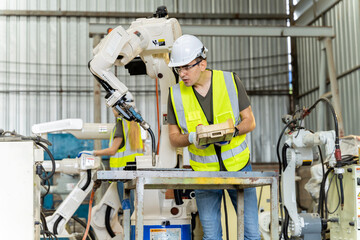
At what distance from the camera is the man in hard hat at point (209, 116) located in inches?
123

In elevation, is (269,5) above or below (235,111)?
above

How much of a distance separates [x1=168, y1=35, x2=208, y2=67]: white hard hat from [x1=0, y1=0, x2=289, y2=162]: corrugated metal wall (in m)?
7.53

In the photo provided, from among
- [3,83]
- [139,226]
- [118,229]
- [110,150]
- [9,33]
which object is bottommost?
[118,229]

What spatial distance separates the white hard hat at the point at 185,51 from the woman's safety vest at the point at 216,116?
0.60 feet

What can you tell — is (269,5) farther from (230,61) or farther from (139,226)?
(139,226)

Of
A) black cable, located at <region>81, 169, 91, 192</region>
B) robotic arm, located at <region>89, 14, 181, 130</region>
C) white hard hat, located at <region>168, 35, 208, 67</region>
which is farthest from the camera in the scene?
black cable, located at <region>81, 169, 91, 192</region>

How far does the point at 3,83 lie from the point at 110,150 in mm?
6150

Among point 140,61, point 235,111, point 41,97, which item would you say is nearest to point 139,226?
point 235,111

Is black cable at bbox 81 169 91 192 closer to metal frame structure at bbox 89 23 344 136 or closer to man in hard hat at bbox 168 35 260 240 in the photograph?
man in hard hat at bbox 168 35 260 240

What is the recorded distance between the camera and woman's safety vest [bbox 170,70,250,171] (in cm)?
Answer: 313

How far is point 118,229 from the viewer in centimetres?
500

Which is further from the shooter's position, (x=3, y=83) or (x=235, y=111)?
(x=3, y=83)

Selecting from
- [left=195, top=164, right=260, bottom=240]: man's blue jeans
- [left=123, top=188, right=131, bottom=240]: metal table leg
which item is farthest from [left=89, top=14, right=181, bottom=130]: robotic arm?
[left=195, top=164, right=260, bottom=240]: man's blue jeans

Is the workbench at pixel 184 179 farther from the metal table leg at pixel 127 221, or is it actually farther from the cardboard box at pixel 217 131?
the metal table leg at pixel 127 221
